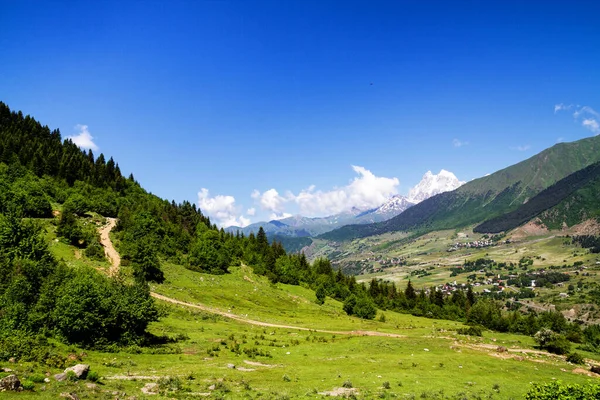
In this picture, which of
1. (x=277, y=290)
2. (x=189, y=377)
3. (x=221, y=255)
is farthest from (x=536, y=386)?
(x=221, y=255)

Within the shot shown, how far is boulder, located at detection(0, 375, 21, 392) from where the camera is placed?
61.8 feet

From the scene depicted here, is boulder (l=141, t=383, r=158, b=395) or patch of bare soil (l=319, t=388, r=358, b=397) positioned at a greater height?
boulder (l=141, t=383, r=158, b=395)

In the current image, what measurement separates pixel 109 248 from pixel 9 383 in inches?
3214

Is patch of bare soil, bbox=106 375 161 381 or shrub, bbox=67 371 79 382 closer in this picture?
shrub, bbox=67 371 79 382

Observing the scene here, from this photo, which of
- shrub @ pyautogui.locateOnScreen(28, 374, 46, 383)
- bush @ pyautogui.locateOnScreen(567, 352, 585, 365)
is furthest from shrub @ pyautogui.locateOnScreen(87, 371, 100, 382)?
bush @ pyautogui.locateOnScreen(567, 352, 585, 365)

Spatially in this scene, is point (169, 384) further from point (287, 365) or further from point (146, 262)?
point (146, 262)

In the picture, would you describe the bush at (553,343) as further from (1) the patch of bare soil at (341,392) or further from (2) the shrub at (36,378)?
(2) the shrub at (36,378)

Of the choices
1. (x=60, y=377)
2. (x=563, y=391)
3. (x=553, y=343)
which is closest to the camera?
(x=563, y=391)

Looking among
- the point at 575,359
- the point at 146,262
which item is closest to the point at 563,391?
the point at 575,359

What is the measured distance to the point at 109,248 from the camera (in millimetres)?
92625

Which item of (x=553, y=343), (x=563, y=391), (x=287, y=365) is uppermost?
(x=563, y=391)

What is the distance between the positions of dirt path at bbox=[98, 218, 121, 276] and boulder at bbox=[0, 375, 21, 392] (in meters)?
56.1

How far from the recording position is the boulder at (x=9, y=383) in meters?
18.8

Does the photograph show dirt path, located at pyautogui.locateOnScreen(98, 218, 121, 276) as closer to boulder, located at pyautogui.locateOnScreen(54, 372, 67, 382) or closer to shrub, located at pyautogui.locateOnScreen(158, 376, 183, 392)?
boulder, located at pyautogui.locateOnScreen(54, 372, 67, 382)
